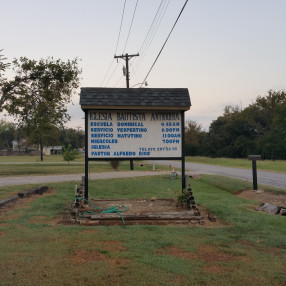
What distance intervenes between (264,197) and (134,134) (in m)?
6.00

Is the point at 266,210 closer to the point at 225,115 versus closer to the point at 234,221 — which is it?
the point at 234,221

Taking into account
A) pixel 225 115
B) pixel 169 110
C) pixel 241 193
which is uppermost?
pixel 225 115

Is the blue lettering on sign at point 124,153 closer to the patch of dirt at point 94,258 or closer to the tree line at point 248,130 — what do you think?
the patch of dirt at point 94,258

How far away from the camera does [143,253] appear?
18.1ft

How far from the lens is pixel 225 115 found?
84.1 m

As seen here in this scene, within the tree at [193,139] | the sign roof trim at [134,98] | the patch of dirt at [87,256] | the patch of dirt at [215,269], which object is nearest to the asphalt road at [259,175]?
the sign roof trim at [134,98]

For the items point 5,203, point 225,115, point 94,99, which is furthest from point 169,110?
point 225,115

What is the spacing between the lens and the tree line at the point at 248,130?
6372cm

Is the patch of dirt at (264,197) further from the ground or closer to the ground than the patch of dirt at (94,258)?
closer to the ground

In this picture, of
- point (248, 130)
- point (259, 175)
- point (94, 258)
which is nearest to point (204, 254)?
point (94, 258)

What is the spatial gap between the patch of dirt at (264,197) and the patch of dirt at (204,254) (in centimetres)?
627

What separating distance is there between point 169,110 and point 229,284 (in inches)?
251

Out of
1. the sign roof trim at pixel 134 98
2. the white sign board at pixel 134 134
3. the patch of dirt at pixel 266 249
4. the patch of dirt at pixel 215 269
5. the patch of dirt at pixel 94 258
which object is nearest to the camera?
the patch of dirt at pixel 215 269

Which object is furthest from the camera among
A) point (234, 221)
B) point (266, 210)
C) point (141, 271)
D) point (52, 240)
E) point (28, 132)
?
point (28, 132)
